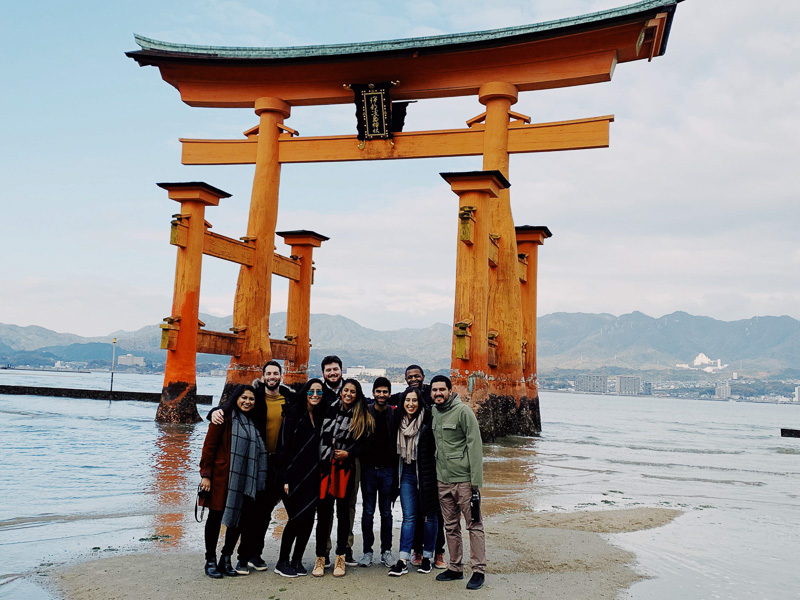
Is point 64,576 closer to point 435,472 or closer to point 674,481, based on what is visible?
point 435,472

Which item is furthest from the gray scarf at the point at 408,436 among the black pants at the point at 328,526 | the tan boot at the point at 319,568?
the tan boot at the point at 319,568

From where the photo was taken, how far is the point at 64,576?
4695mm

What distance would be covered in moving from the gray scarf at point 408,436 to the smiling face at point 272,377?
37.9 inches

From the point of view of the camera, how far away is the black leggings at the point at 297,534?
4879mm

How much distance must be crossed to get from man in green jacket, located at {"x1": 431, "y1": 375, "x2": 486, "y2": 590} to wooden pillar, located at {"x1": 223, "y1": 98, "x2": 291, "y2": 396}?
12398 mm

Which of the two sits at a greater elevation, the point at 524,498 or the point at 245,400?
the point at 245,400

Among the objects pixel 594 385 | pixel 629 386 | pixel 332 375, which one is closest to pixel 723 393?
pixel 629 386

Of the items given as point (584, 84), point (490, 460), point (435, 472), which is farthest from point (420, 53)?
point (435, 472)

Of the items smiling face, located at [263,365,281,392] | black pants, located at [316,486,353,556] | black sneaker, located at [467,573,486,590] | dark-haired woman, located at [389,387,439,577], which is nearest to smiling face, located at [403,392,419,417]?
dark-haired woman, located at [389,387,439,577]

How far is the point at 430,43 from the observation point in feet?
52.9

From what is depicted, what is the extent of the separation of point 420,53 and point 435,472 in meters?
13.2

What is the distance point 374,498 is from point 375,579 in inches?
23.5

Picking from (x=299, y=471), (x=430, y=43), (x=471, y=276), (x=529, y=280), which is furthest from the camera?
(x=529, y=280)

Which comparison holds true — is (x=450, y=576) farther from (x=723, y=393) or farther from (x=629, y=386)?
(x=723, y=393)
